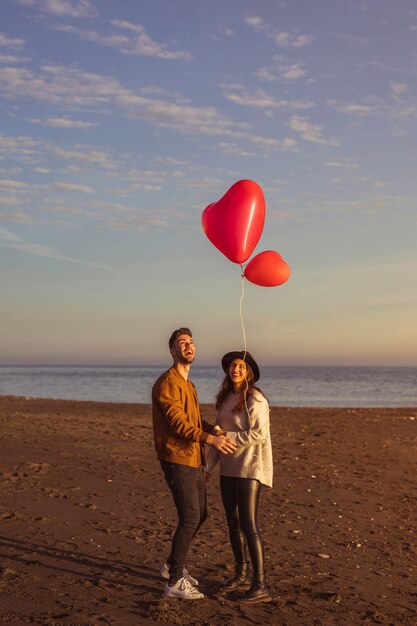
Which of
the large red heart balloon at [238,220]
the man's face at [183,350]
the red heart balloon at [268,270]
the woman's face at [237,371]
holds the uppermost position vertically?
the large red heart balloon at [238,220]

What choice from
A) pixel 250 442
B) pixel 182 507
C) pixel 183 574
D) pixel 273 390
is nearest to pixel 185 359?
pixel 250 442

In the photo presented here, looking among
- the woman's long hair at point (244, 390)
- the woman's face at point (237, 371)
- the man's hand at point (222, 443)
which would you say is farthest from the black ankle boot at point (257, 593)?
the woman's face at point (237, 371)

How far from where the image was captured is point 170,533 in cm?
799

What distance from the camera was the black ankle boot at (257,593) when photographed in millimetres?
5590

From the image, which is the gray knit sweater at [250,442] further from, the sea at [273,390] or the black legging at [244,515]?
the sea at [273,390]

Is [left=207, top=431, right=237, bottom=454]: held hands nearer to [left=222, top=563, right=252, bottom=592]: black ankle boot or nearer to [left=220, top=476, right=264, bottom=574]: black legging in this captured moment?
[left=220, top=476, right=264, bottom=574]: black legging

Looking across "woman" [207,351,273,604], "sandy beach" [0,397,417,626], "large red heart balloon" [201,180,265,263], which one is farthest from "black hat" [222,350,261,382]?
"sandy beach" [0,397,417,626]

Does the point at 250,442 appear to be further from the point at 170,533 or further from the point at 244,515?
the point at 170,533

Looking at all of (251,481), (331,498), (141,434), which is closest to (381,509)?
(331,498)

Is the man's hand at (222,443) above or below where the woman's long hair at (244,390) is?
below

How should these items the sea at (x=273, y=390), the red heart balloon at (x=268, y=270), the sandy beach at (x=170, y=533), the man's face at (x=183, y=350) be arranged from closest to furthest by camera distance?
1. the sandy beach at (x=170, y=533)
2. the man's face at (x=183, y=350)
3. the red heart balloon at (x=268, y=270)
4. the sea at (x=273, y=390)

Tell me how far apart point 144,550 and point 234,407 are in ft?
7.29

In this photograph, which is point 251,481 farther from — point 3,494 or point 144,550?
point 3,494

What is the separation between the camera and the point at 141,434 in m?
17.0
